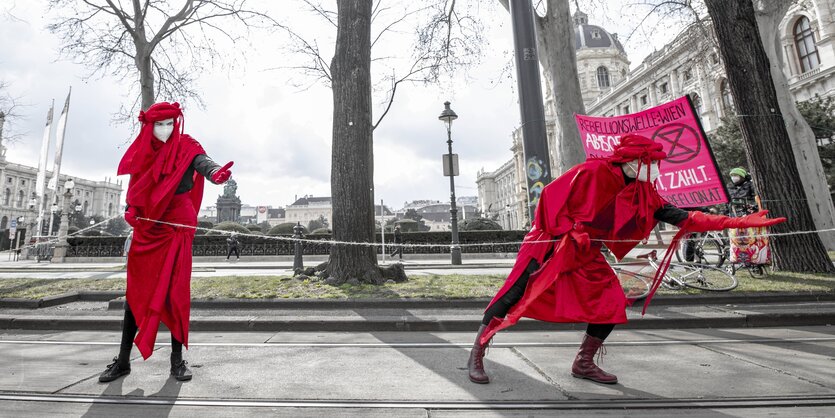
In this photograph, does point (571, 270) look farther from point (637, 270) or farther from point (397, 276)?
point (397, 276)

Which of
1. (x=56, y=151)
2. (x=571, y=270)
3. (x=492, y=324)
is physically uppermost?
(x=56, y=151)

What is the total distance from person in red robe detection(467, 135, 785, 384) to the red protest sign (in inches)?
141

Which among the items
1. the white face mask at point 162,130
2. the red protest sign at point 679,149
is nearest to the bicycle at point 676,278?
the red protest sign at point 679,149

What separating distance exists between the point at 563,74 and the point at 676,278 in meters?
4.57

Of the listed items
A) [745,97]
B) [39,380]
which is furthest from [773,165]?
[39,380]

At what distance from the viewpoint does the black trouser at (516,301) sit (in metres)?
2.80

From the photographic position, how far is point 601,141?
6895 mm

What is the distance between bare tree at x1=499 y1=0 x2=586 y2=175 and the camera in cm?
837

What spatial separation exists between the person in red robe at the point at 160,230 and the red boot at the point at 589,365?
2.68m

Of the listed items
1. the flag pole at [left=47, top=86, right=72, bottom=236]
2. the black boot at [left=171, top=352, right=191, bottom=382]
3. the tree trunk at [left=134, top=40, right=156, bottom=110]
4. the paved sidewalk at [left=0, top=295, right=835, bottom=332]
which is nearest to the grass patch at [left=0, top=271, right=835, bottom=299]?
the paved sidewalk at [left=0, top=295, right=835, bottom=332]

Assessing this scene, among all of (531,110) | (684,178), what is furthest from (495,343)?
(684,178)

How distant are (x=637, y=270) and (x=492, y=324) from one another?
3.86 metres

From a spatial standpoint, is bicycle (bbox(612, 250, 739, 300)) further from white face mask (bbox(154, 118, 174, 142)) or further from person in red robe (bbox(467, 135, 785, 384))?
white face mask (bbox(154, 118, 174, 142))

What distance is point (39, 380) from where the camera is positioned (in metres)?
2.81
